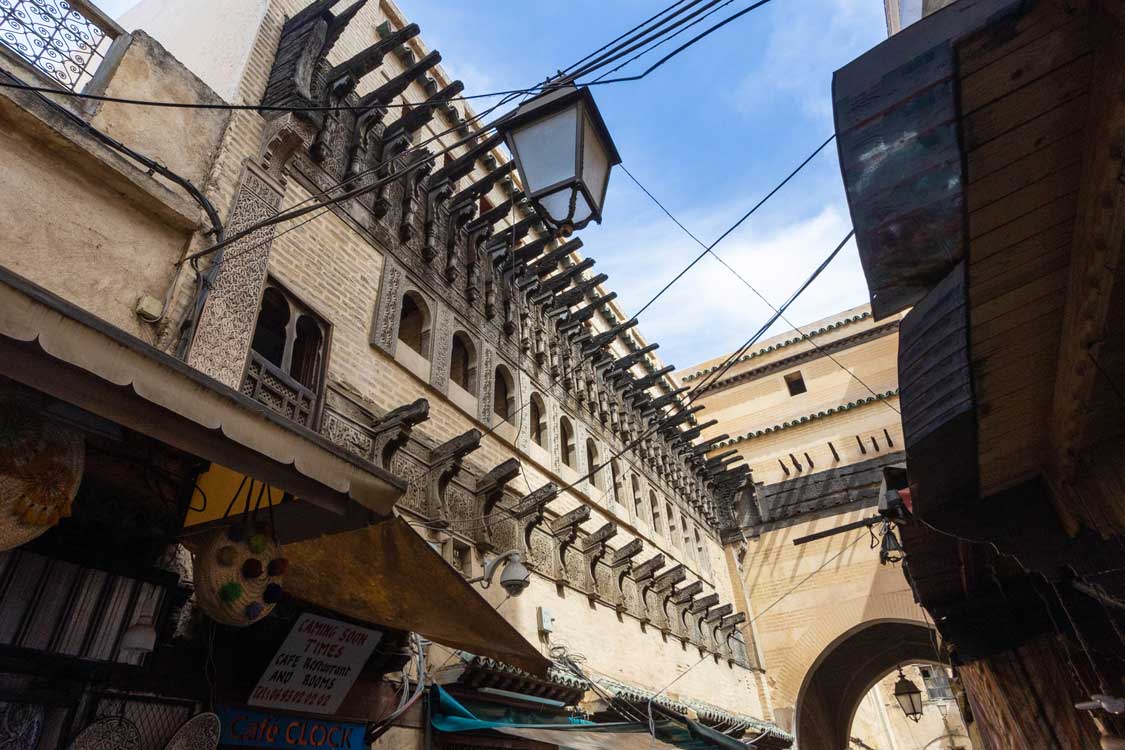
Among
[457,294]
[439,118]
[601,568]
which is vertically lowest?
[601,568]

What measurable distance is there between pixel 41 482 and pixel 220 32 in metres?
6.86

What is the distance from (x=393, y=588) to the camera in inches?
162

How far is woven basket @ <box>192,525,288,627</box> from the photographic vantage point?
320cm

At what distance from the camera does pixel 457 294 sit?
9305 millimetres

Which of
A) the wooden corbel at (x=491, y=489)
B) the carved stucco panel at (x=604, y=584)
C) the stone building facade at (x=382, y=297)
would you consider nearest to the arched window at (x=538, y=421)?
the stone building facade at (x=382, y=297)

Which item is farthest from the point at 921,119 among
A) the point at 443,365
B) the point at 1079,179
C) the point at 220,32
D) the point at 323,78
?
the point at 220,32

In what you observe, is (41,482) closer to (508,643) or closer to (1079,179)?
(508,643)

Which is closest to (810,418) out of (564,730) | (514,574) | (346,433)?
(514,574)

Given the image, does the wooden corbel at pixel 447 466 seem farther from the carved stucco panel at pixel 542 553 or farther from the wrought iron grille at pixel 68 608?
the wrought iron grille at pixel 68 608

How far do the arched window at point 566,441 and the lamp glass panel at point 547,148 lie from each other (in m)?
7.07

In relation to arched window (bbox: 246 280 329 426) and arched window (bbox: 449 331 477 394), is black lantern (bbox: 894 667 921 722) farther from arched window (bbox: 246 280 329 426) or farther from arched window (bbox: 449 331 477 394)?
arched window (bbox: 246 280 329 426)

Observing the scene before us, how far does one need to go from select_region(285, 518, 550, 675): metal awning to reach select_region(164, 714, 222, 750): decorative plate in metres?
0.80

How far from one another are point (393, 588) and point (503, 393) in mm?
5905

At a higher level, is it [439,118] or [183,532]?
[439,118]
